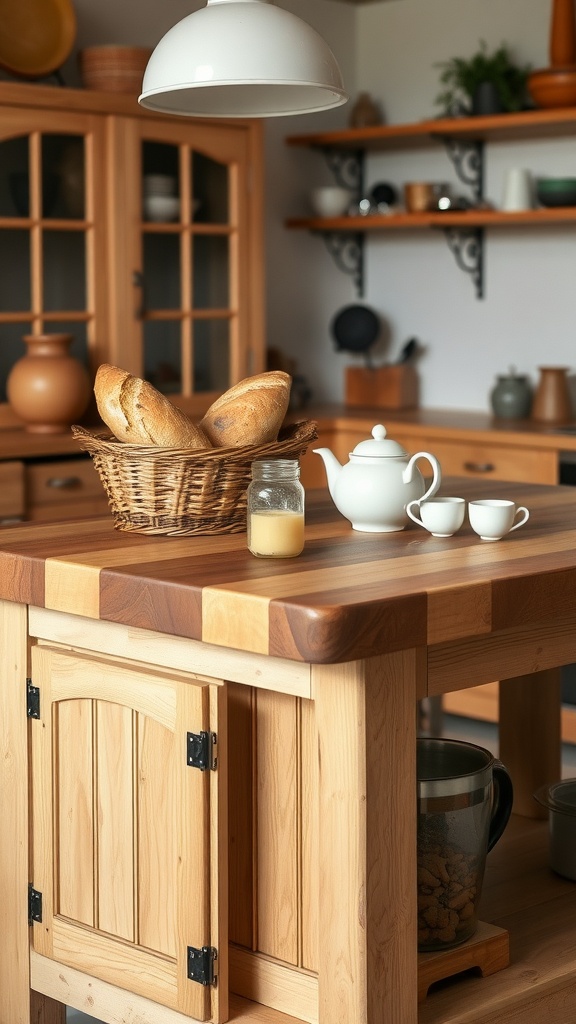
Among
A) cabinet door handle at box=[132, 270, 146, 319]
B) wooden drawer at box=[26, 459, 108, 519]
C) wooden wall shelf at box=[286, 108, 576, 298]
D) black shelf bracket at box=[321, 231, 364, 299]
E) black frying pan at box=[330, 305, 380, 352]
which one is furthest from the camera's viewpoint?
black shelf bracket at box=[321, 231, 364, 299]

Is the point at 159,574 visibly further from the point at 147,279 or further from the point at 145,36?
the point at 145,36

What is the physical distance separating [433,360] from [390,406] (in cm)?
25

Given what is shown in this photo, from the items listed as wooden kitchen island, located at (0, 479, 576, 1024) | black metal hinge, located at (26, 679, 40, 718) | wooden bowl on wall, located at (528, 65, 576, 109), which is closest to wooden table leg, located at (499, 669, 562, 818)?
wooden kitchen island, located at (0, 479, 576, 1024)

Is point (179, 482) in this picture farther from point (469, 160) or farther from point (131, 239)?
point (469, 160)

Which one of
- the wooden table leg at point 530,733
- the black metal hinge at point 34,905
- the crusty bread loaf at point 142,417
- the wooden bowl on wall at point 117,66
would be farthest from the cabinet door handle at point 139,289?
the black metal hinge at point 34,905

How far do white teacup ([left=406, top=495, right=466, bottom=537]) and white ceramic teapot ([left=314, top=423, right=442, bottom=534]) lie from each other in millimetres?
24

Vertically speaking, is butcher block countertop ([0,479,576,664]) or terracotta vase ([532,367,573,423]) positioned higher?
terracotta vase ([532,367,573,423])

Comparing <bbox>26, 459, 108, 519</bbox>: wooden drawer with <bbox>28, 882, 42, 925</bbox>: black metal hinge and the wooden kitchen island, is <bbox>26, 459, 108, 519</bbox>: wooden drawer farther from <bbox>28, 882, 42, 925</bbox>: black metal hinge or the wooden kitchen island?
<bbox>28, 882, 42, 925</bbox>: black metal hinge

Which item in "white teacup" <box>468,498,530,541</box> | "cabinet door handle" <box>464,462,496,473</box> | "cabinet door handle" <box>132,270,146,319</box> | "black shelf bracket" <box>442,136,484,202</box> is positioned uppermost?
"black shelf bracket" <box>442,136,484,202</box>

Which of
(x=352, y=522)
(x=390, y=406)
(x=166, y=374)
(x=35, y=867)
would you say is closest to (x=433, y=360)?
(x=390, y=406)

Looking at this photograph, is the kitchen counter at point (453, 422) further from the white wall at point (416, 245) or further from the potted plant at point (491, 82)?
the potted plant at point (491, 82)

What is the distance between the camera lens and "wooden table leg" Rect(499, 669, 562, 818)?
2770mm

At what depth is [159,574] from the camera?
184 centimetres

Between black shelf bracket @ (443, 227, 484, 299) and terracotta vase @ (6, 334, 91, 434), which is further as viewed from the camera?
black shelf bracket @ (443, 227, 484, 299)
